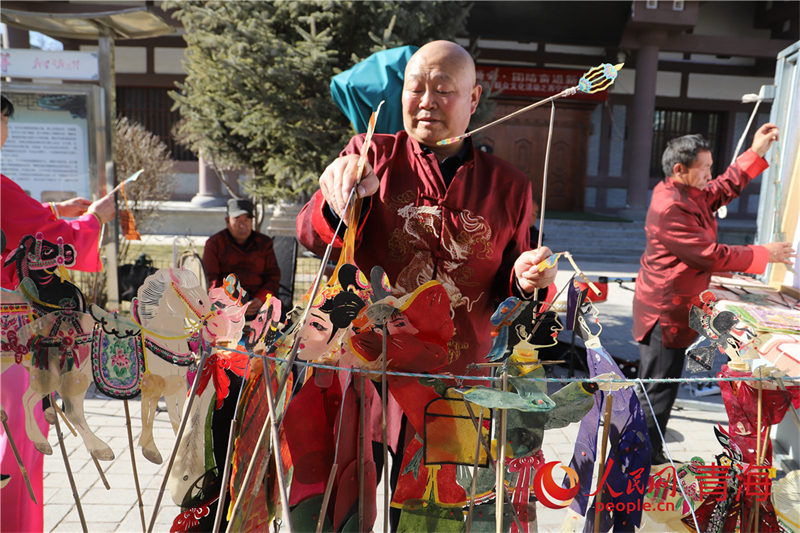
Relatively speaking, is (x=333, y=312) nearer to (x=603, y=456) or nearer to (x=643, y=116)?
(x=603, y=456)

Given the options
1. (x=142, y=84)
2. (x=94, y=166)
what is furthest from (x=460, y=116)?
(x=142, y=84)

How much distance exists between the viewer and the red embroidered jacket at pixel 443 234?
1.50m

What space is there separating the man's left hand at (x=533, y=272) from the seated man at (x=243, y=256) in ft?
8.97

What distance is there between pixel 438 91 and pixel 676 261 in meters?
1.82

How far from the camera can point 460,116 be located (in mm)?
1472

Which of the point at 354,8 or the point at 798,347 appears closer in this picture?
the point at 798,347

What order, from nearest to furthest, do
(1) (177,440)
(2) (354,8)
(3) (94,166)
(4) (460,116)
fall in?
(1) (177,440) < (4) (460,116) < (3) (94,166) < (2) (354,8)

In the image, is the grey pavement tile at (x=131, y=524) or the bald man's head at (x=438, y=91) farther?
the grey pavement tile at (x=131, y=524)

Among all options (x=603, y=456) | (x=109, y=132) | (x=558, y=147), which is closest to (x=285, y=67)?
(x=109, y=132)

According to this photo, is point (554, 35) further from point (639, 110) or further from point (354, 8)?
point (354, 8)

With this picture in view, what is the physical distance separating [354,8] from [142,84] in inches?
272

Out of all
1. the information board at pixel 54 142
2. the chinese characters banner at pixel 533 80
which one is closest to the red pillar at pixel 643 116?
the chinese characters banner at pixel 533 80

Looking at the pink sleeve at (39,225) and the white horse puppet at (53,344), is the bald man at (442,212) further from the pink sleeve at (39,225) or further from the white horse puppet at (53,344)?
the pink sleeve at (39,225)

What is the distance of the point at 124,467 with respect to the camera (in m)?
2.77
